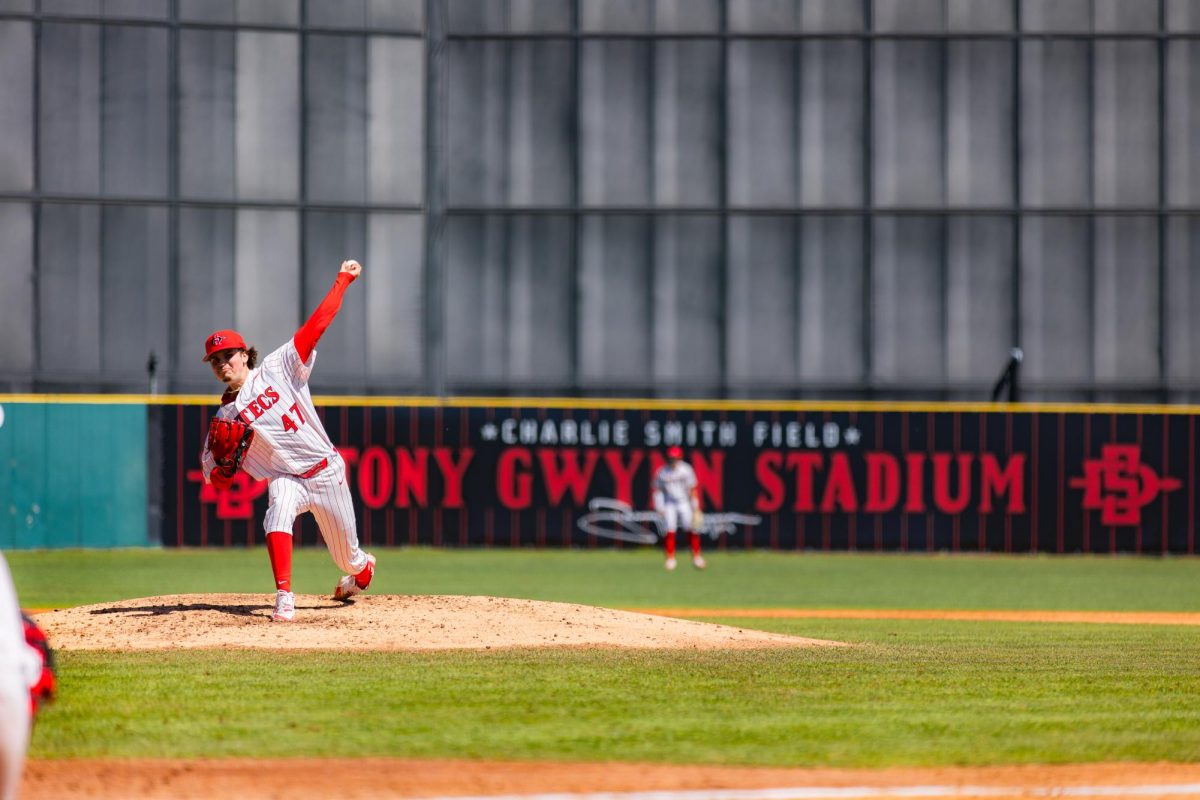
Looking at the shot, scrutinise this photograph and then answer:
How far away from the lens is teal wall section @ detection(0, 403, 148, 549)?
25.5m

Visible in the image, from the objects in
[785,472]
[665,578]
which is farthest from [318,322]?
[785,472]

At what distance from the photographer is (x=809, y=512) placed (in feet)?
90.2

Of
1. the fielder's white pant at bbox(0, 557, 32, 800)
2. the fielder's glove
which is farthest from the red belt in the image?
the fielder's white pant at bbox(0, 557, 32, 800)

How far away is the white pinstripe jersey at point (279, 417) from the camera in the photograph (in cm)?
1117

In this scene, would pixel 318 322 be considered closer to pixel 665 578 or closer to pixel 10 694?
pixel 10 694

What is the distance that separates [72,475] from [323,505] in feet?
51.8

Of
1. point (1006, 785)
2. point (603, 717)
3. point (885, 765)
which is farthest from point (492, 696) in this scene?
point (1006, 785)

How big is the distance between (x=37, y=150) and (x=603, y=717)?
24331 millimetres

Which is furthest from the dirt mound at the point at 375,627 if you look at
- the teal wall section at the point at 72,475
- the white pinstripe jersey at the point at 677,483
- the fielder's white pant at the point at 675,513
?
the teal wall section at the point at 72,475

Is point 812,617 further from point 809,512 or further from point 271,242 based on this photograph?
point 271,242

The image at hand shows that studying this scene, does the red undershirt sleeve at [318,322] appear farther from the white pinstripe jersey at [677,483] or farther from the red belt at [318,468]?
the white pinstripe jersey at [677,483]

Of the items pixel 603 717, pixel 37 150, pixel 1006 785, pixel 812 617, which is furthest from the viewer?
pixel 37 150
